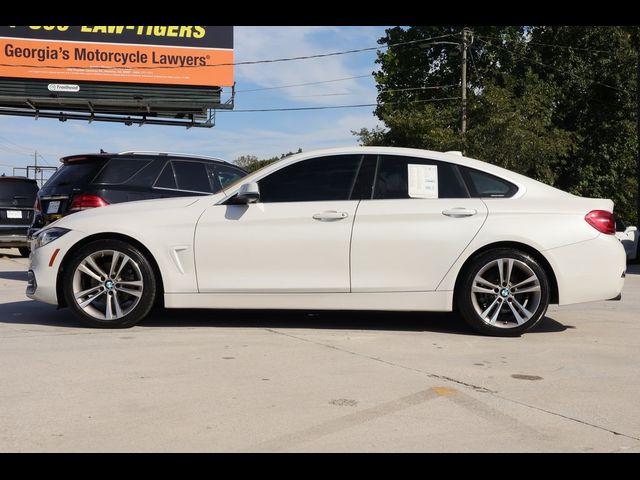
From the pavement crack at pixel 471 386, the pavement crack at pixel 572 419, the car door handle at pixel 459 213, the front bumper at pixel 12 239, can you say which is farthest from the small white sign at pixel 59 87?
the pavement crack at pixel 572 419

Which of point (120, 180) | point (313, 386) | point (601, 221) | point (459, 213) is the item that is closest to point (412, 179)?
point (459, 213)

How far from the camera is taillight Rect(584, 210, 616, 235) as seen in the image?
5.67m

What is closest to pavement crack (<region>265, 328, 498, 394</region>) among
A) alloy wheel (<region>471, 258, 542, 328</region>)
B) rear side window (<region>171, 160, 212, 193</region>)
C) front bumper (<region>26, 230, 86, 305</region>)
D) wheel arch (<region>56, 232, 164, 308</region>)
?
wheel arch (<region>56, 232, 164, 308</region>)

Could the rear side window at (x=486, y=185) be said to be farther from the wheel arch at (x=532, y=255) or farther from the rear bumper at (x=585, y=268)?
the rear bumper at (x=585, y=268)

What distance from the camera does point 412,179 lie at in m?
5.83

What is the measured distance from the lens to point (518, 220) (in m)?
5.64

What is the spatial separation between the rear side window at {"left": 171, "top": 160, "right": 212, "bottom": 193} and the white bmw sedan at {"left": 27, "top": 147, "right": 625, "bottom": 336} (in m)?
3.28

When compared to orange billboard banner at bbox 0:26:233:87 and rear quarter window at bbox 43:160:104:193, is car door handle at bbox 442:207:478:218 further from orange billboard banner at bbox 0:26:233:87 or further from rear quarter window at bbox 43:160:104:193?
orange billboard banner at bbox 0:26:233:87

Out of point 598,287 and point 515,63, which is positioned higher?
point 515,63

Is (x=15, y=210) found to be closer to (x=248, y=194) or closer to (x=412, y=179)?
(x=248, y=194)

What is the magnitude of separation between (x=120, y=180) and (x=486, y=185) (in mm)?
4924

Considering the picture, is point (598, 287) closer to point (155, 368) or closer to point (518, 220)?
point (518, 220)
